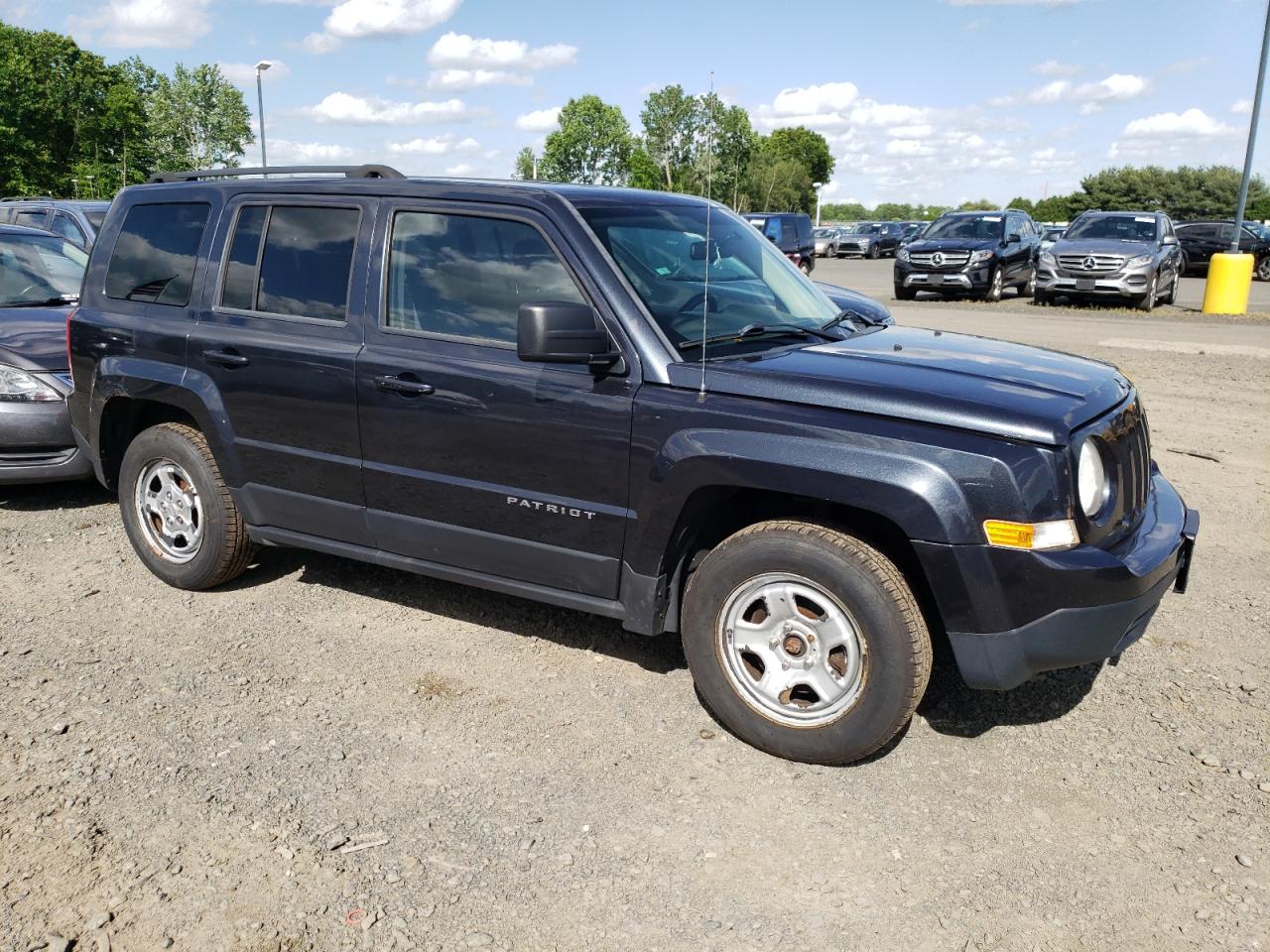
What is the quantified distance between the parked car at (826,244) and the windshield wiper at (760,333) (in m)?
42.1

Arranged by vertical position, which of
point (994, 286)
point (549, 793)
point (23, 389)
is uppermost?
point (23, 389)

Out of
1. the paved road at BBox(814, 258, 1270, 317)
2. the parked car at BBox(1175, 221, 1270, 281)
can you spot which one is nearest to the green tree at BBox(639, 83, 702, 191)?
the paved road at BBox(814, 258, 1270, 317)

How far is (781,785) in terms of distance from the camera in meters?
3.53

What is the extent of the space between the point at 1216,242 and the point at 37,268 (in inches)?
1217

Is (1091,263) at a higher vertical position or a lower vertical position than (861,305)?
lower

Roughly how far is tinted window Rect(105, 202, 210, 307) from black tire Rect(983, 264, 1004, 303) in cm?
1862

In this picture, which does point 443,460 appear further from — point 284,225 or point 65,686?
Result: point 65,686

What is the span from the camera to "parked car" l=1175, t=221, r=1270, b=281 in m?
29.9

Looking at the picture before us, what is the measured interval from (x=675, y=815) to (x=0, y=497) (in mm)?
5682

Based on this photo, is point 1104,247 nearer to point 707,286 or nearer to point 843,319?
point 843,319

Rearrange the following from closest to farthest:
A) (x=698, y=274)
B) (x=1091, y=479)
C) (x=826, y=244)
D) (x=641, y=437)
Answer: (x=1091, y=479) → (x=641, y=437) → (x=698, y=274) → (x=826, y=244)

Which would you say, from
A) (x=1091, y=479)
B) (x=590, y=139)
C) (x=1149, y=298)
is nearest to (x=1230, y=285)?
(x=1149, y=298)

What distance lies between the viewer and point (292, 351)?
177 inches

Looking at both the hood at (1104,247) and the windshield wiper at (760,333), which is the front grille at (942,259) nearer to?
the hood at (1104,247)
